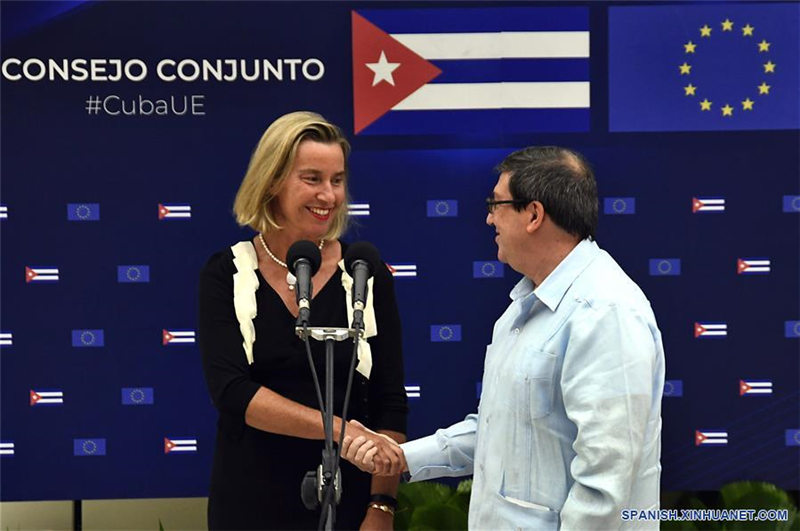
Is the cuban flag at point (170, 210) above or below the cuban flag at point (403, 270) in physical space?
above

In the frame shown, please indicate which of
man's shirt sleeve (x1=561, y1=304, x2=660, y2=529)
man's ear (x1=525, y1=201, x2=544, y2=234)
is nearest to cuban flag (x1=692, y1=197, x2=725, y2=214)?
man's ear (x1=525, y1=201, x2=544, y2=234)

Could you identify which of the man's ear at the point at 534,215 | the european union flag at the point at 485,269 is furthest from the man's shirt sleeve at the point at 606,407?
the european union flag at the point at 485,269

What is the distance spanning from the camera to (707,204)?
14.6ft

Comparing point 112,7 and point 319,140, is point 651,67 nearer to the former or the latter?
point 319,140

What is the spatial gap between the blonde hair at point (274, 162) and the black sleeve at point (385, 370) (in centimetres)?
27

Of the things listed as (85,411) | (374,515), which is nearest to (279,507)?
(374,515)

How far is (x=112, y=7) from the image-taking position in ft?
14.2

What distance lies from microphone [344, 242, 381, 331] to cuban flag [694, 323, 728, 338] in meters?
2.45

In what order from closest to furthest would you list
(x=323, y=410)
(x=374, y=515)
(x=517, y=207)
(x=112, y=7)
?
(x=323, y=410) → (x=517, y=207) → (x=374, y=515) → (x=112, y=7)

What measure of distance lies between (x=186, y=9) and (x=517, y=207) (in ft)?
8.44

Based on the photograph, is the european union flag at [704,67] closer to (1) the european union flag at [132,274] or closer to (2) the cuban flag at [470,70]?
(2) the cuban flag at [470,70]

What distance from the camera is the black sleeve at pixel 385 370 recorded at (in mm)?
3002

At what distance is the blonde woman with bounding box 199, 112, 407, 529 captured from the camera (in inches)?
115

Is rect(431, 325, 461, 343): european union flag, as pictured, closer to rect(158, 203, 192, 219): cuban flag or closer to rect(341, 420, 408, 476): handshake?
rect(158, 203, 192, 219): cuban flag
